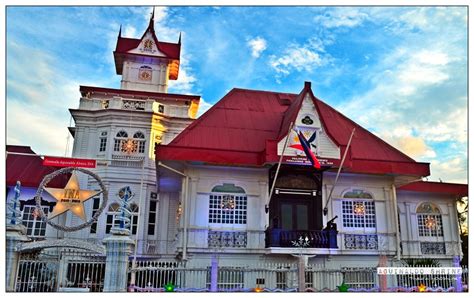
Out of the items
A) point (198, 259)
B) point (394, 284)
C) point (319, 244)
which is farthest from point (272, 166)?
point (394, 284)

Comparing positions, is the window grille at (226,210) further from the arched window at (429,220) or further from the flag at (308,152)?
the arched window at (429,220)

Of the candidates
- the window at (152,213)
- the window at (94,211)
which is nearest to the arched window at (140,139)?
the window at (152,213)

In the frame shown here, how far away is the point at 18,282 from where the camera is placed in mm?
12164

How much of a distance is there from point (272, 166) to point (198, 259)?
198 inches

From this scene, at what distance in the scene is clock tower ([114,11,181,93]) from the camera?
87.2 feet

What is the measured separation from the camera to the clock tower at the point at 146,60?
26578mm

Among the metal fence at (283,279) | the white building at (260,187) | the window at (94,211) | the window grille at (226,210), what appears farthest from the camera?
the window at (94,211)

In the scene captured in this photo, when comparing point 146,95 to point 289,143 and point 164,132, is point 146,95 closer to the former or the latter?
point 164,132

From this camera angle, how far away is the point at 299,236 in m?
17.1

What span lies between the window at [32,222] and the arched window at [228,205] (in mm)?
9452

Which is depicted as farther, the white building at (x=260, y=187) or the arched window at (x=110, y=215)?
the arched window at (x=110, y=215)

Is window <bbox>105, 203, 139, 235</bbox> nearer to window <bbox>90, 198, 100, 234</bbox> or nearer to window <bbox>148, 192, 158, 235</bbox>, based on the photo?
window <bbox>90, 198, 100, 234</bbox>

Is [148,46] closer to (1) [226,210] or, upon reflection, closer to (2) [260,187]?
(2) [260,187]

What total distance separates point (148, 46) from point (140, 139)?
7.71 metres
